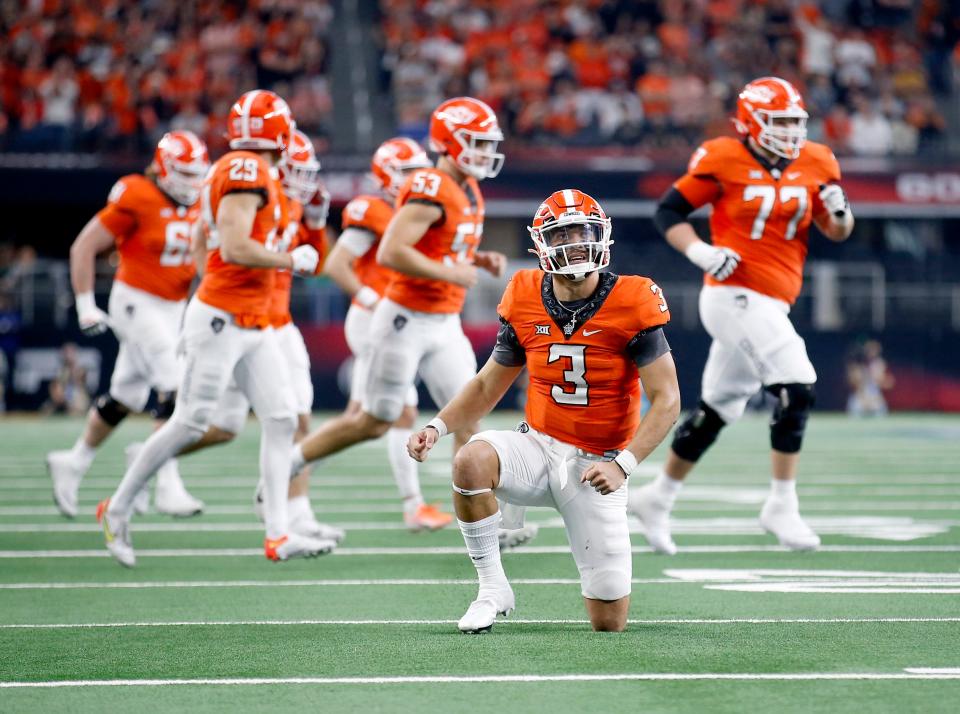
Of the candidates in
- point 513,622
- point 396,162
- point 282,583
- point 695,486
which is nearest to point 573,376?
point 513,622

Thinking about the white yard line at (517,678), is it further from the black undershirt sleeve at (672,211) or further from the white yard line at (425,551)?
Result: the black undershirt sleeve at (672,211)

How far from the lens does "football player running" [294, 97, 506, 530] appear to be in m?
7.24

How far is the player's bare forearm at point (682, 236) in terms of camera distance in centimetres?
725

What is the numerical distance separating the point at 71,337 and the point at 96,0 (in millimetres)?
5465

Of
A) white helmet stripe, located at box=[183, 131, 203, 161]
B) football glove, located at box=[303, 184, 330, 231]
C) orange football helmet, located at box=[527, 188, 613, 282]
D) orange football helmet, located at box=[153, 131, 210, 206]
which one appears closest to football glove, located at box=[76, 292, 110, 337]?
orange football helmet, located at box=[153, 131, 210, 206]

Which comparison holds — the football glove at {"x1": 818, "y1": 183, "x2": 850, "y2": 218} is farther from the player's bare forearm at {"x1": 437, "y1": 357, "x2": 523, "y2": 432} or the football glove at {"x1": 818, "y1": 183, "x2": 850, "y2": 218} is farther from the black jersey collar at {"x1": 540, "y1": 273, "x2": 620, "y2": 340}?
the player's bare forearm at {"x1": 437, "y1": 357, "x2": 523, "y2": 432}

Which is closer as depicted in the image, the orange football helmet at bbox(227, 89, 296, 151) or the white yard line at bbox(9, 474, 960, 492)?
the orange football helmet at bbox(227, 89, 296, 151)

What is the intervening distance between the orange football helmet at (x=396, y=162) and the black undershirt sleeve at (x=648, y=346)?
3.74 m

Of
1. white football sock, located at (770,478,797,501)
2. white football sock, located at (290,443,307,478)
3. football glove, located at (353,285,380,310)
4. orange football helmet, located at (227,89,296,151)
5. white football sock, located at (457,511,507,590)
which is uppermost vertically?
orange football helmet, located at (227,89,296,151)

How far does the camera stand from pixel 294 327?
784cm

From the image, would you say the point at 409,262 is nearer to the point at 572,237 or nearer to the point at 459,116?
the point at 459,116

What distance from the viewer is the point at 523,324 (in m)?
5.16

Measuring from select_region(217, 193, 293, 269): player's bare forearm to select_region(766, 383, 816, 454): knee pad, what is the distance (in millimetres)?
2456

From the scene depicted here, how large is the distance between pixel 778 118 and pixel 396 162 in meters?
2.27
